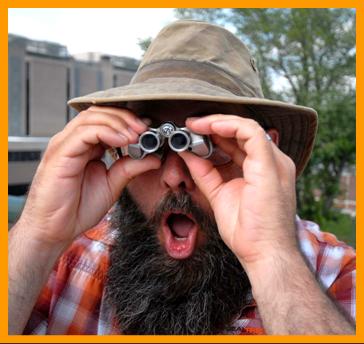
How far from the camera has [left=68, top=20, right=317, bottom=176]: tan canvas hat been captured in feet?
7.03

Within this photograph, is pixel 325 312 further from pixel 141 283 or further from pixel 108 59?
pixel 108 59

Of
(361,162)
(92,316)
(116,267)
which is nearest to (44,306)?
(92,316)

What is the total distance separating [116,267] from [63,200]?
596mm

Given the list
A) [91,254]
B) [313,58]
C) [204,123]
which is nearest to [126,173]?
[204,123]

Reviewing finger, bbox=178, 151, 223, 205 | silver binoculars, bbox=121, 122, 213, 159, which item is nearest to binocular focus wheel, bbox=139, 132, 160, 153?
silver binoculars, bbox=121, 122, 213, 159

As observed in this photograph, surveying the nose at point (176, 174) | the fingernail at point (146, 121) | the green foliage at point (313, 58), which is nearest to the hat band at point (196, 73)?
the fingernail at point (146, 121)

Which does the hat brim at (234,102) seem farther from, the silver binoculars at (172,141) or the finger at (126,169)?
the finger at (126,169)

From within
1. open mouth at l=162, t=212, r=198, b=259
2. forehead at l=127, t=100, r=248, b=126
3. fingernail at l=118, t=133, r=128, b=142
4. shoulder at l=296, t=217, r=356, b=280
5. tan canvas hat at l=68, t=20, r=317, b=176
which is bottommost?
shoulder at l=296, t=217, r=356, b=280

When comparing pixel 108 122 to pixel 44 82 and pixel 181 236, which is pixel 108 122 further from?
pixel 44 82

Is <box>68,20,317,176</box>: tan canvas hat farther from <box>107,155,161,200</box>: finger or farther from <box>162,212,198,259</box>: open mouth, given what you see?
<box>162,212,198,259</box>: open mouth

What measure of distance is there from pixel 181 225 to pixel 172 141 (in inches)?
18.2

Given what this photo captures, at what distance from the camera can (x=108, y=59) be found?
2584cm

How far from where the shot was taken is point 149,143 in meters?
2.09

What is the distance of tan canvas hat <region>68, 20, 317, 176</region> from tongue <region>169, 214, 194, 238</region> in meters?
0.56
